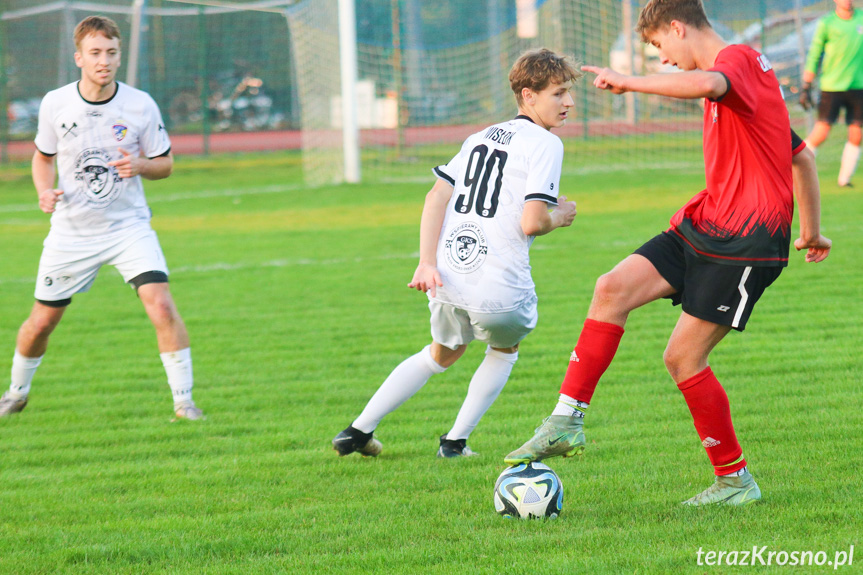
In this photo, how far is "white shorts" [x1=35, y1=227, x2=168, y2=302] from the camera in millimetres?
5379

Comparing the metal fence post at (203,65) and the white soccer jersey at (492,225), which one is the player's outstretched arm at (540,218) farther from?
the metal fence post at (203,65)

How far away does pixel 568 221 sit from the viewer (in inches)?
150

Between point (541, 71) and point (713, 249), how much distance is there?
38.3 inches

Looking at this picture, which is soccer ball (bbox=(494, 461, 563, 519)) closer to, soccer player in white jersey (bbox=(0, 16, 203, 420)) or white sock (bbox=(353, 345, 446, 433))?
white sock (bbox=(353, 345, 446, 433))

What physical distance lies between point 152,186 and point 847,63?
13.3m

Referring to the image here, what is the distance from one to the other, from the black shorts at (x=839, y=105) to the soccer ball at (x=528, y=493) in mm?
10591

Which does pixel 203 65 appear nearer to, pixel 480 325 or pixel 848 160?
pixel 848 160

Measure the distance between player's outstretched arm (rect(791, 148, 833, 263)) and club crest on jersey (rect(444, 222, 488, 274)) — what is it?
3.87 ft

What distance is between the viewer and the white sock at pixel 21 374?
5.53 m

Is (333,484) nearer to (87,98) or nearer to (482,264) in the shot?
(482,264)

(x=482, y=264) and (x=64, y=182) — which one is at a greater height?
(x=64, y=182)

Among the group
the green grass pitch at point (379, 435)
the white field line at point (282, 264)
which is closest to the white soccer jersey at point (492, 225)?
the green grass pitch at point (379, 435)

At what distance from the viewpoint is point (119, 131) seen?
5.41 meters

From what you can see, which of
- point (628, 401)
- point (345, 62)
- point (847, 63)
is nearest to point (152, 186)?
point (345, 62)
